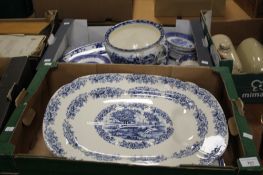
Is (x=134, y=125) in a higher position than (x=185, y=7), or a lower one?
lower

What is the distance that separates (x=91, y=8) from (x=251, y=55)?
1.96 feet

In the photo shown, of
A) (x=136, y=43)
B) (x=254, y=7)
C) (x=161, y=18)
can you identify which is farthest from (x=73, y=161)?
(x=254, y=7)

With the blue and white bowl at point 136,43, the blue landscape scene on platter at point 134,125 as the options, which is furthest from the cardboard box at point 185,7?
the blue landscape scene on platter at point 134,125

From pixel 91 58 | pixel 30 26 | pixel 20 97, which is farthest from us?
pixel 30 26

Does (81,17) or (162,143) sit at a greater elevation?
(81,17)

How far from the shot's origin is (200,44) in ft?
3.36

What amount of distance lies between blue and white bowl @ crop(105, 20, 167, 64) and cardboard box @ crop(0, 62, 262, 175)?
28 mm

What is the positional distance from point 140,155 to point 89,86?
249mm

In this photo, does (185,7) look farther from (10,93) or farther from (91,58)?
(10,93)

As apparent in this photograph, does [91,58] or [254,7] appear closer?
[91,58]

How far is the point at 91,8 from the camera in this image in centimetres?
124

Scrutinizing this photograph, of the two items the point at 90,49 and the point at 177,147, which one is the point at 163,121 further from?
the point at 90,49

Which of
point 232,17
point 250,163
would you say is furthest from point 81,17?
point 250,163

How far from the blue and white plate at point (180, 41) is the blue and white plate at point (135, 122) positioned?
9.0 inches
